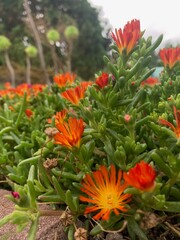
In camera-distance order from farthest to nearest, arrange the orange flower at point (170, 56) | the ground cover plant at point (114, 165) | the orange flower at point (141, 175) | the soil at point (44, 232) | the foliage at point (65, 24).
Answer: the foliage at point (65, 24) → the orange flower at point (170, 56) → the soil at point (44, 232) → the ground cover plant at point (114, 165) → the orange flower at point (141, 175)

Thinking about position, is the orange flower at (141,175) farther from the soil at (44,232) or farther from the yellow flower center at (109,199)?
the soil at (44,232)

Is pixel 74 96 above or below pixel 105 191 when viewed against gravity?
above

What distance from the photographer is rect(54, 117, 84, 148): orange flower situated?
790mm

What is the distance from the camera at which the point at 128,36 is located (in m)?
0.95

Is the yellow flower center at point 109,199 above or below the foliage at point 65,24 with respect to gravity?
below

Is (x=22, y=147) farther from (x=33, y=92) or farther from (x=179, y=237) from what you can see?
(x=33, y=92)

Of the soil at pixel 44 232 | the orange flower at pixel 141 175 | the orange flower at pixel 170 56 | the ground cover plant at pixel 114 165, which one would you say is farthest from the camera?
the orange flower at pixel 170 56

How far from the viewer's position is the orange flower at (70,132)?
0.79m

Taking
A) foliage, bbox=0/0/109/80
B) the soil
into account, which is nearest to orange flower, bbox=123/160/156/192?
the soil

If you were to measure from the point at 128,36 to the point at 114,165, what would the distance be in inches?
12.8

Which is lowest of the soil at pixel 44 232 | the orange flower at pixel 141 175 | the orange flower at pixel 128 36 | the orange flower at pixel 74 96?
the soil at pixel 44 232

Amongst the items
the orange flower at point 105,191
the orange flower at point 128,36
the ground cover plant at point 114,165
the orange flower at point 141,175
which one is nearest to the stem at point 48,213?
the ground cover plant at point 114,165

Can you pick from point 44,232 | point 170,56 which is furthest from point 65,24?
point 44,232

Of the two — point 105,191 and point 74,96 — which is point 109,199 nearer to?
point 105,191
